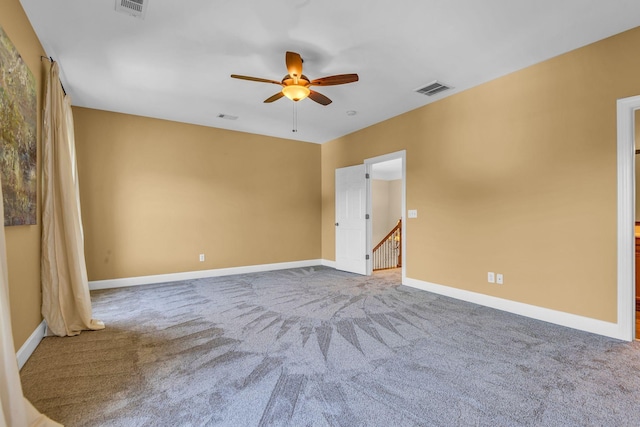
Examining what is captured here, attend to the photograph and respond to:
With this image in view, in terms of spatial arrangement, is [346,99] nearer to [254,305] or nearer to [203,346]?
[254,305]

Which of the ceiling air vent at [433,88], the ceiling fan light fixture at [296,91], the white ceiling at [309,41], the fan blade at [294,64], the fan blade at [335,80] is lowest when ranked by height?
the ceiling fan light fixture at [296,91]

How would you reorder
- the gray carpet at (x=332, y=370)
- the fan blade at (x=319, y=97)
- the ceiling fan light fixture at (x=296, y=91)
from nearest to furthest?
1. the gray carpet at (x=332, y=370)
2. the ceiling fan light fixture at (x=296, y=91)
3. the fan blade at (x=319, y=97)

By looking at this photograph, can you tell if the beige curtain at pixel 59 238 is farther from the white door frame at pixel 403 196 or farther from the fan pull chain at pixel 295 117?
the white door frame at pixel 403 196

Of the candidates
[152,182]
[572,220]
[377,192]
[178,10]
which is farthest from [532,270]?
[377,192]

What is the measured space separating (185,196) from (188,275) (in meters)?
1.43

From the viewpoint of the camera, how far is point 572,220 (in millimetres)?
3014

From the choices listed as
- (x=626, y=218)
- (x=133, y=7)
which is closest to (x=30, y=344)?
(x=133, y=7)

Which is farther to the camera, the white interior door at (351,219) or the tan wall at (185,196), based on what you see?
the white interior door at (351,219)

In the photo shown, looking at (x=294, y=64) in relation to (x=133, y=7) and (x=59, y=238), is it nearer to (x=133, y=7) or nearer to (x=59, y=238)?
(x=133, y=7)

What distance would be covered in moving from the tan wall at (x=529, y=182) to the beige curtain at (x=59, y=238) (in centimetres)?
428

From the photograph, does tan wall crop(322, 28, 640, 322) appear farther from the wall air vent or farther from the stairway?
the wall air vent

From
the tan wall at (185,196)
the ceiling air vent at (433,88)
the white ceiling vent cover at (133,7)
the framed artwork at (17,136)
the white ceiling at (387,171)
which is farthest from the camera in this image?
the white ceiling at (387,171)

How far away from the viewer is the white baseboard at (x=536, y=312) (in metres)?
2.78

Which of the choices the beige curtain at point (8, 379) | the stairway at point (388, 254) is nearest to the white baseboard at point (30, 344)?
the beige curtain at point (8, 379)
